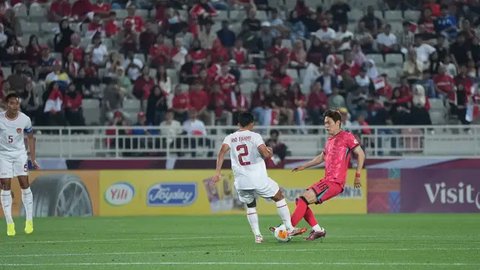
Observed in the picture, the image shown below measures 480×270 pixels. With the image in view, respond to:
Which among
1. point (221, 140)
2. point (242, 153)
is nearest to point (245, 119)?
point (242, 153)

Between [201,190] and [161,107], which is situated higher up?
[161,107]

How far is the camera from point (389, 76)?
33531 mm

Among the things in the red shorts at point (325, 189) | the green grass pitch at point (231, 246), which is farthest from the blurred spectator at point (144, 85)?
the red shorts at point (325, 189)

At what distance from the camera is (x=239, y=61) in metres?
33.3

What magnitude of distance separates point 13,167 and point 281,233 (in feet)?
18.4

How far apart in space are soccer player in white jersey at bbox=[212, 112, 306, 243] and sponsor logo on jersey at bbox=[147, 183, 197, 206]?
1190 cm

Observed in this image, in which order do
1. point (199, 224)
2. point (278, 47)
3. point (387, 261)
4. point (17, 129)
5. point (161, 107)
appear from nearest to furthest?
point (387, 261), point (17, 129), point (199, 224), point (161, 107), point (278, 47)

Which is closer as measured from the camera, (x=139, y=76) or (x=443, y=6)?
(x=139, y=76)

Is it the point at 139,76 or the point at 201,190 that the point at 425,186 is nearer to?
the point at 201,190

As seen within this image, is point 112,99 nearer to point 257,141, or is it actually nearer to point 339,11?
point 339,11

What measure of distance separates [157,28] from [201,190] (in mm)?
6662

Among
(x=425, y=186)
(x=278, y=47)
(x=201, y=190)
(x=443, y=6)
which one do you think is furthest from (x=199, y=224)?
(x=443, y=6)

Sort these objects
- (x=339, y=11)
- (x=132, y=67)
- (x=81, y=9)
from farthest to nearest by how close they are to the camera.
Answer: (x=81, y=9)
(x=339, y=11)
(x=132, y=67)

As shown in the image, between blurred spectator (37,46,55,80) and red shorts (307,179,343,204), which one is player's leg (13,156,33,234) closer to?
red shorts (307,179,343,204)
